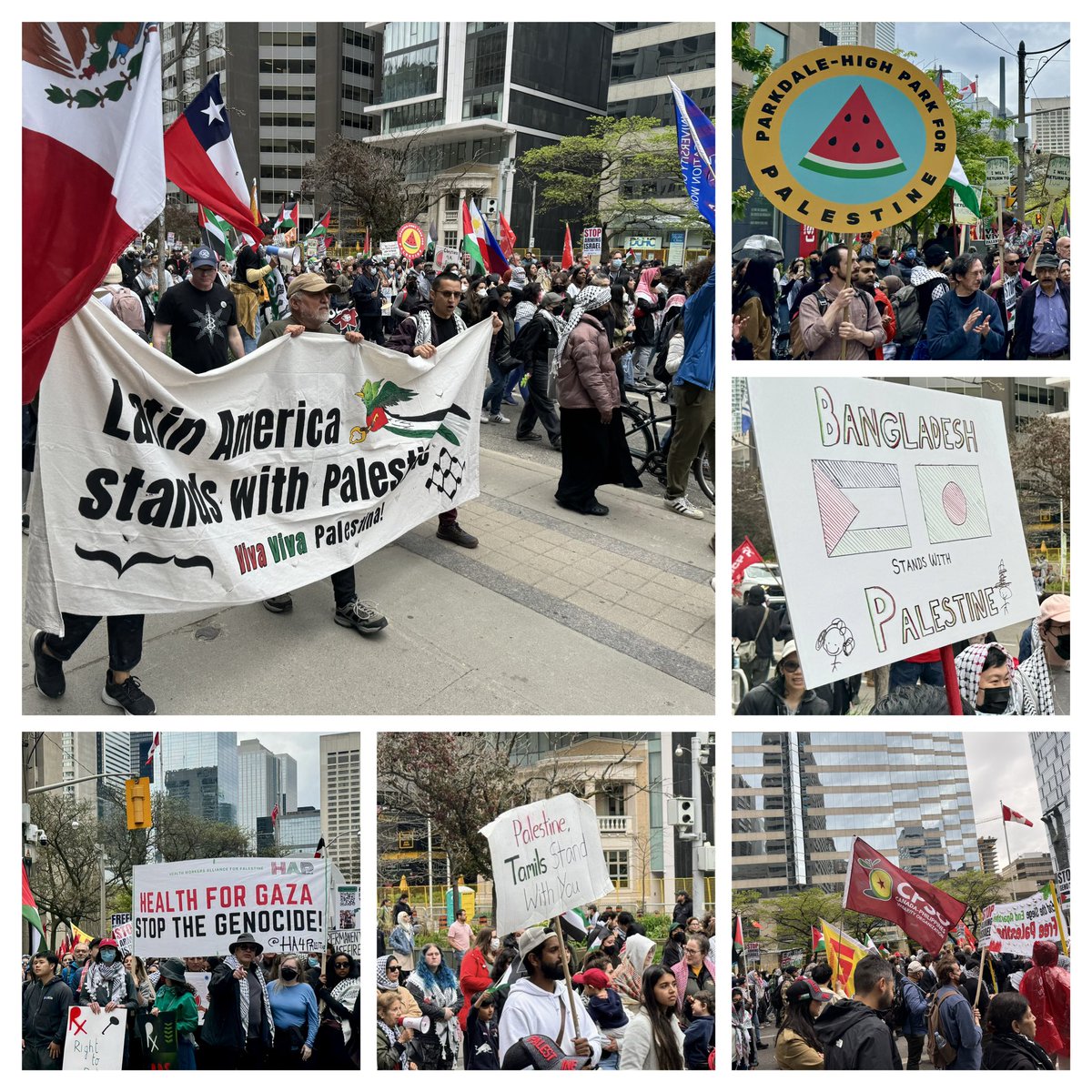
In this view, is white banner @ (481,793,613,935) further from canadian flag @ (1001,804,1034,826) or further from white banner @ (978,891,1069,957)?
canadian flag @ (1001,804,1034,826)

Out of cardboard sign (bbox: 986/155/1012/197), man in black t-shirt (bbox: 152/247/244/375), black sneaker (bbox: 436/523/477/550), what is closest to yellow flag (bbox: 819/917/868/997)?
black sneaker (bbox: 436/523/477/550)

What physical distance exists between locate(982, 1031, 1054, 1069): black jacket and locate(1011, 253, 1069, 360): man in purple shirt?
4.99m

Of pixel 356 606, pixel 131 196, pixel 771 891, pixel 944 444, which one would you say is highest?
pixel 131 196

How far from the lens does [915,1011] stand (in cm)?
743

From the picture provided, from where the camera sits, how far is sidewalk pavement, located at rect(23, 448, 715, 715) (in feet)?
15.4

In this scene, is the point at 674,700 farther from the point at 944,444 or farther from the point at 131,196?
the point at 131,196

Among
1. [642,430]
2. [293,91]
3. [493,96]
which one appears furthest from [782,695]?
[293,91]

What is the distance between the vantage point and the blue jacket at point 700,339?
22.2 feet

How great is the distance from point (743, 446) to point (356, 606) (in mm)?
2255

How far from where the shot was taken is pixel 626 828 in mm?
13953

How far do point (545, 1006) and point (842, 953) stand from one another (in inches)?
103

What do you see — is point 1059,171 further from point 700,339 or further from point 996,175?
point 700,339

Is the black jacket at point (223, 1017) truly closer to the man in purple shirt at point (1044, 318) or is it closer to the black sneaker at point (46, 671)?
the black sneaker at point (46, 671)

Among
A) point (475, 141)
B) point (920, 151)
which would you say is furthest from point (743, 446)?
point (475, 141)
